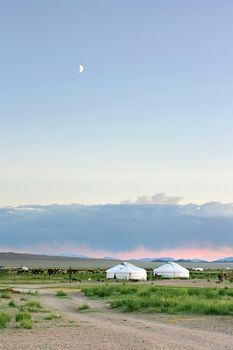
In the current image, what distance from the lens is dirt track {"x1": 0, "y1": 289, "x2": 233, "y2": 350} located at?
18.5m

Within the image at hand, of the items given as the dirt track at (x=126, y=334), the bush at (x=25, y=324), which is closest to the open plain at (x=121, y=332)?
the dirt track at (x=126, y=334)

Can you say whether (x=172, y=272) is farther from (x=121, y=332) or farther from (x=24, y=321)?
(x=121, y=332)

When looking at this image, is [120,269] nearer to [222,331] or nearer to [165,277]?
[165,277]

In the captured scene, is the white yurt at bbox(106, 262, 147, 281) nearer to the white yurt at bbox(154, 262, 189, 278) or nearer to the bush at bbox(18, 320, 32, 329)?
the white yurt at bbox(154, 262, 189, 278)

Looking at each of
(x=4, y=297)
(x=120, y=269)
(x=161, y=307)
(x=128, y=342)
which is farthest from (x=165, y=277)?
(x=128, y=342)

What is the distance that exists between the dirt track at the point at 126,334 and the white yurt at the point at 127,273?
196 ft

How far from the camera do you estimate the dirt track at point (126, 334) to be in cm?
1845

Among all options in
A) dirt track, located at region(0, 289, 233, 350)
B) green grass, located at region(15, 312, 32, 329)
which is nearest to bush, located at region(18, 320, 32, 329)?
green grass, located at region(15, 312, 32, 329)

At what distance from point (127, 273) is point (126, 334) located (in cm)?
6851

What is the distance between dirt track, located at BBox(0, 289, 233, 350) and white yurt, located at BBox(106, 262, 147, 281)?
59.7 meters

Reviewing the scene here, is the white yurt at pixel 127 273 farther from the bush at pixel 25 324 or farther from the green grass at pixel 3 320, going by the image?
the bush at pixel 25 324

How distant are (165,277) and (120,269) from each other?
9.08m

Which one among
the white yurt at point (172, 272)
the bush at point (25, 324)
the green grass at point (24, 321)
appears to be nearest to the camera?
the bush at point (25, 324)

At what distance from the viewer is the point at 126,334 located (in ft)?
68.9
